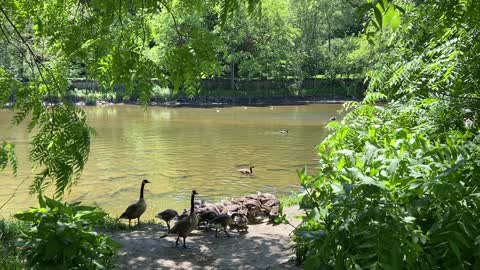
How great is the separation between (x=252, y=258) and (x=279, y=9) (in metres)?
44.4

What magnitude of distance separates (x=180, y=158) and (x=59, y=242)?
15.6 metres

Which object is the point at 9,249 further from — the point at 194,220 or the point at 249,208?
the point at 249,208

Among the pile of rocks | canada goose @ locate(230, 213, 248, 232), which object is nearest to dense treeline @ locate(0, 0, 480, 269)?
canada goose @ locate(230, 213, 248, 232)

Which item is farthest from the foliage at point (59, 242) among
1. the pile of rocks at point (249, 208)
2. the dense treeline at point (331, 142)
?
the pile of rocks at point (249, 208)

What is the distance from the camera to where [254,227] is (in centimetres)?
970

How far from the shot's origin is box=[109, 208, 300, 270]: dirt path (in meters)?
6.87

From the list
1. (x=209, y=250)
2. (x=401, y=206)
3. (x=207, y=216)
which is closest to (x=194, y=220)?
(x=209, y=250)

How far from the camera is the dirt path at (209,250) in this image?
271 inches

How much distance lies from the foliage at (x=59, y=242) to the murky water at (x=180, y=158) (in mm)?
7426

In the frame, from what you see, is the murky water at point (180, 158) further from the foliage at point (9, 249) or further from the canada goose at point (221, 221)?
the foliage at point (9, 249)

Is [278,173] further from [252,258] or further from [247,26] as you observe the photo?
[247,26]

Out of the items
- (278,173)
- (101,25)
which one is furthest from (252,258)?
(278,173)

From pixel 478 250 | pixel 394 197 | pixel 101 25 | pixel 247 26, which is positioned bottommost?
pixel 478 250

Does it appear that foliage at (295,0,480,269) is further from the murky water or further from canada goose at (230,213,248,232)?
the murky water
